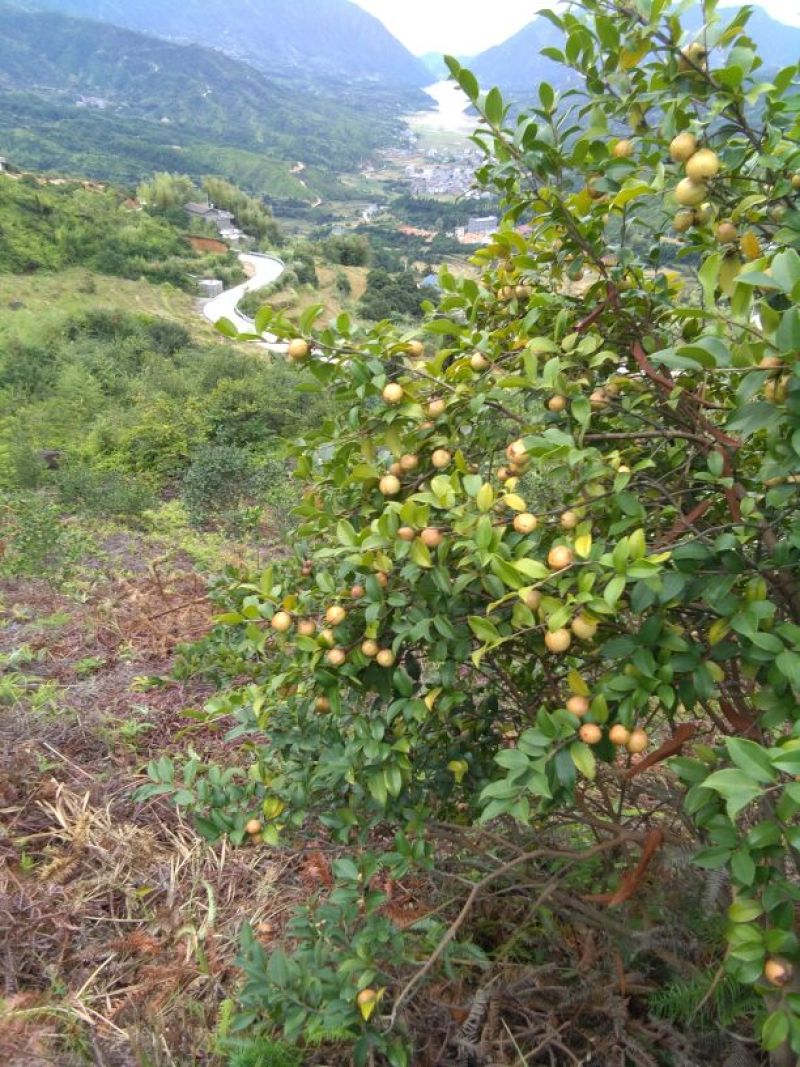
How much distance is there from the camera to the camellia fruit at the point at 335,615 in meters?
1.12

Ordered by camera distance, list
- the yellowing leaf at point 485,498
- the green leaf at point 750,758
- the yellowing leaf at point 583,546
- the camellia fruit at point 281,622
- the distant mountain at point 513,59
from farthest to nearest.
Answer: the distant mountain at point 513,59 → the camellia fruit at point 281,622 → the yellowing leaf at point 485,498 → the yellowing leaf at point 583,546 → the green leaf at point 750,758

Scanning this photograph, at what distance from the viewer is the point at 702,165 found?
36.9 inches

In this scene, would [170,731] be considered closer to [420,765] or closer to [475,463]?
[420,765]

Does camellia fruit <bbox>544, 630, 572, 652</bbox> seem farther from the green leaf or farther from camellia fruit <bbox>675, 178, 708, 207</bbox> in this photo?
camellia fruit <bbox>675, 178, 708, 207</bbox>

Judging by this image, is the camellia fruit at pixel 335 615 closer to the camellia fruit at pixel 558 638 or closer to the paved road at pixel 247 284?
the camellia fruit at pixel 558 638

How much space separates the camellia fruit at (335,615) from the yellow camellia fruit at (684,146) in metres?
0.81

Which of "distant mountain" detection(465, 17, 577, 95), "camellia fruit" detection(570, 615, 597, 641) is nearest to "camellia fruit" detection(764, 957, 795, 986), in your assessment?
"camellia fruit" detection(570, 615, 597, 641)

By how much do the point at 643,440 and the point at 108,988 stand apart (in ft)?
6.22

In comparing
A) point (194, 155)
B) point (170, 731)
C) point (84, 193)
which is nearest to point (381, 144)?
point (194, 155)

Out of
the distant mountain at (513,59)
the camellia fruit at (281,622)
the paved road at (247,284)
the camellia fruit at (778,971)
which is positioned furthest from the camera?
the distant mountain at (513,59)

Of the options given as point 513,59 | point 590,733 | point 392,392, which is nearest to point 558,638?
point 590,733

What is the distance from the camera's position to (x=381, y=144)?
11394 cm

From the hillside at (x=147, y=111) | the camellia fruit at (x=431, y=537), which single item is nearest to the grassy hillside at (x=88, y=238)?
the camellia fruit at (x=431, y=537)

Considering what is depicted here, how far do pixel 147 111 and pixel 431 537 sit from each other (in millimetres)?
137633
